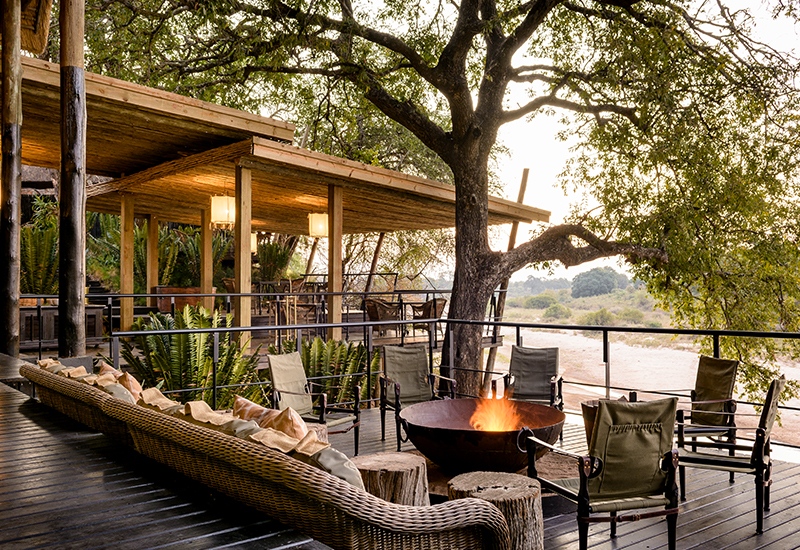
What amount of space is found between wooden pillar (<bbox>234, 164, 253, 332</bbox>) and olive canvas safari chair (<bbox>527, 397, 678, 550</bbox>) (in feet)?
18.3

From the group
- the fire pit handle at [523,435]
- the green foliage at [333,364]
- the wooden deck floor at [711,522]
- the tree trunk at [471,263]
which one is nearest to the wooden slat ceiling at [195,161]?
the tree trunk at [471,263]

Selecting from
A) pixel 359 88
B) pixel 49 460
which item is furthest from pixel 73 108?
pixel 359 88

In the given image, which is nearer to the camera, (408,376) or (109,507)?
(109,507)

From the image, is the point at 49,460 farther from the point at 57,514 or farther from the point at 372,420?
the point at 372,420

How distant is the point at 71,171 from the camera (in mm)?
5043

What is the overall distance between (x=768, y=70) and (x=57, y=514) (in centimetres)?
1128

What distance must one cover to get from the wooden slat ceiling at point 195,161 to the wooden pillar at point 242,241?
23 cm

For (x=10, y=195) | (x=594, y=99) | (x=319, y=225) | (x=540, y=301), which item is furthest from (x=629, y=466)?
(x=540, y=301)

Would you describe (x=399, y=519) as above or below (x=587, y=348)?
above

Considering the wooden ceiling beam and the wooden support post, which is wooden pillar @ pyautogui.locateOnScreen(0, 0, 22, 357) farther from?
the wooden support post

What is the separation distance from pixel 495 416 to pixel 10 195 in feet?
17.7

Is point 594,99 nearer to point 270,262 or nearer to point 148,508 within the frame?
point 270,262

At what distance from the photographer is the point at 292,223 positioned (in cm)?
1494

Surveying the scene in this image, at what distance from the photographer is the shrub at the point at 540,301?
1427 inches
